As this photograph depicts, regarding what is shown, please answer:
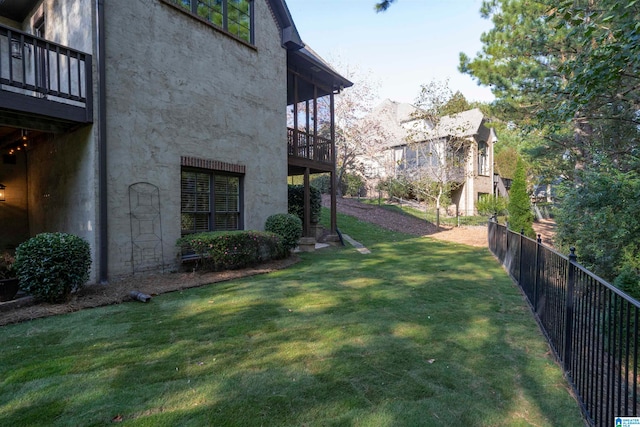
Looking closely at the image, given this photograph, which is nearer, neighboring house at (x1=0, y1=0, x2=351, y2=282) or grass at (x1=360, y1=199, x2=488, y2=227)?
neighboring house at (x1=0, y1=0, x2=351, y2=282)

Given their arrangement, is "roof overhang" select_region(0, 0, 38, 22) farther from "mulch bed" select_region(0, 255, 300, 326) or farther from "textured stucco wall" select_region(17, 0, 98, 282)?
"mulch bed" select_region(0, 255, 300, 326)

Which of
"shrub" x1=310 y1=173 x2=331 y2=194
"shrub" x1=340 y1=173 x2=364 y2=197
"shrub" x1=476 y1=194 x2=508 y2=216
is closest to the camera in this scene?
"shrub" x1=476 y1=194 x2=508 y2=216

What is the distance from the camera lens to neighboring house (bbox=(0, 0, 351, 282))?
6254 mm

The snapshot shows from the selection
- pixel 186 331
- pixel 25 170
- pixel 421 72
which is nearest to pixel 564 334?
pixel 186 331

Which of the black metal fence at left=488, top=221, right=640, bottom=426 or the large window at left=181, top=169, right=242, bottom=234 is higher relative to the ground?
the large window at left=181, top=169, right=242, bottom=234

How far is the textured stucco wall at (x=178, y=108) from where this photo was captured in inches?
259

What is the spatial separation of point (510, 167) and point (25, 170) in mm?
31741

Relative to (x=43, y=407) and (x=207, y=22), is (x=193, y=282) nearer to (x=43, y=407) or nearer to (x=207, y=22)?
(x=43, y=407)

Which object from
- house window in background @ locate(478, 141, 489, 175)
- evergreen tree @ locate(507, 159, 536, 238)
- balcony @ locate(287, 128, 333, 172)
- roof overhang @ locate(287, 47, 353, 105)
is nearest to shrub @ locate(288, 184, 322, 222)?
balcony @ locate(287, 128, 333, 172)

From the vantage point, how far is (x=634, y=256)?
5949 millimetres

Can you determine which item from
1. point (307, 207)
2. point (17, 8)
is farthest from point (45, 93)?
point (307, 207)

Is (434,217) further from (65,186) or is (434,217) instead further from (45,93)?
(45,93)

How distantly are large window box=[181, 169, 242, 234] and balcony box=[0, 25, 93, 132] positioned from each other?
2.30m

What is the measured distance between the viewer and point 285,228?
30.9ft
